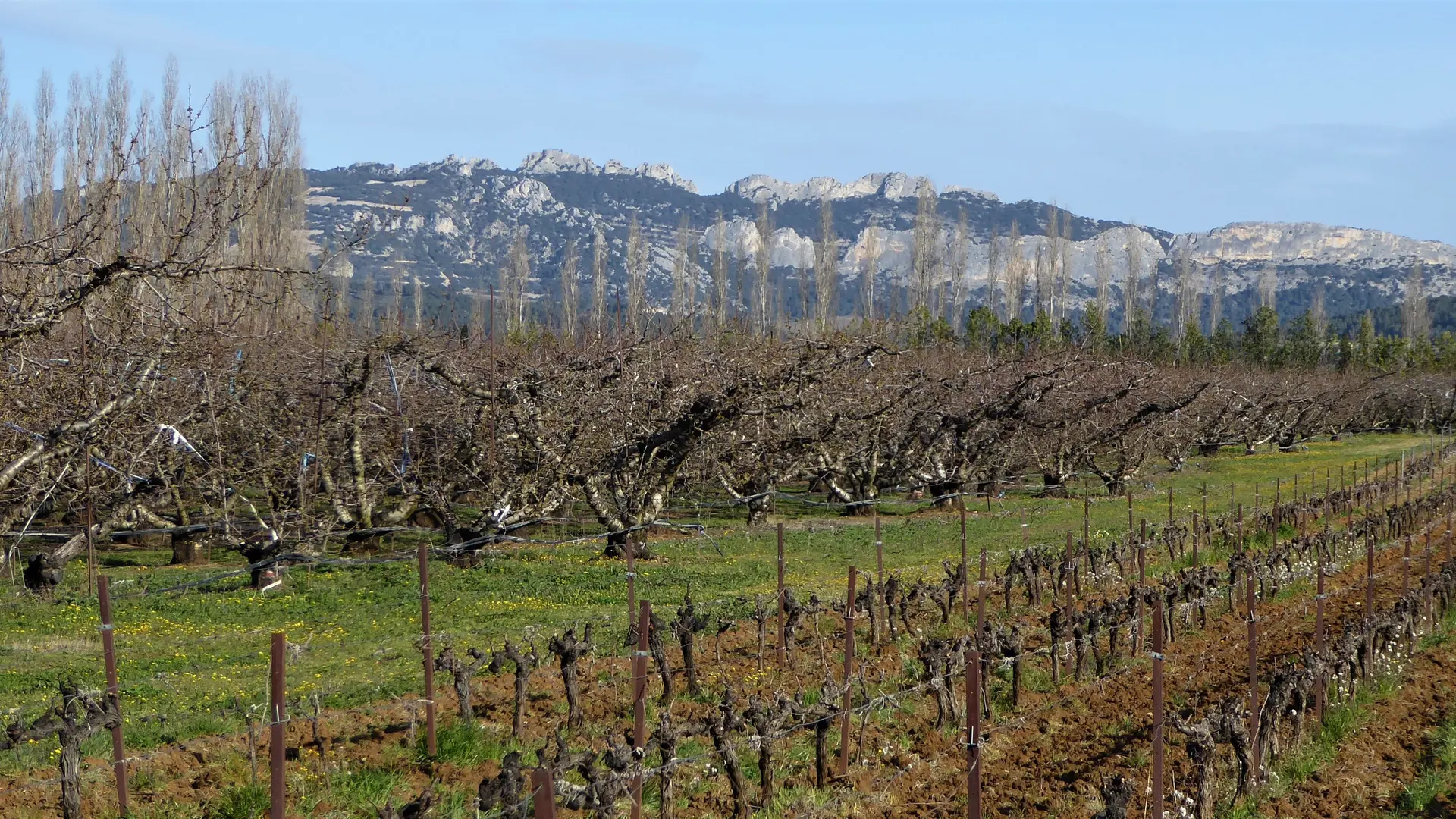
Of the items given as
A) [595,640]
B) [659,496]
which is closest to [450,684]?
[595,640]

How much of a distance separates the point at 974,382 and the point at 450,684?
70.9ft

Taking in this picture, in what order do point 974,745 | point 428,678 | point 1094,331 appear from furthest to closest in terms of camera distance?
point 1094,331, point 428,678, point 974,745

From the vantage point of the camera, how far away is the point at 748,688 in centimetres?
962

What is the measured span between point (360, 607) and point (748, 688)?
596 centimetres

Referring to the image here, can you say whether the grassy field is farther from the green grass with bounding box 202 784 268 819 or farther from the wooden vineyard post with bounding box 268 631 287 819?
the wooden vineyard post with bounding box 268 631 287 819

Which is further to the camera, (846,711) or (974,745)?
(846,711)

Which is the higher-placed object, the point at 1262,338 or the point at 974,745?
the point at 1262,338

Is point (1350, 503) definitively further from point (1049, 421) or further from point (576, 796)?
point (576, 796)

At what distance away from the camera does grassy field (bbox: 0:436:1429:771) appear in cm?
957

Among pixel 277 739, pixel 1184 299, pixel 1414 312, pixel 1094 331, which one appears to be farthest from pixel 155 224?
pixel 1414 312

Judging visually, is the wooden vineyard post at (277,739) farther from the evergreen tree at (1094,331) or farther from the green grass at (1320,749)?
the evergreen tree at (1094,331)

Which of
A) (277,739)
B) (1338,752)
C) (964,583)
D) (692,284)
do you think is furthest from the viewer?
(692,284)

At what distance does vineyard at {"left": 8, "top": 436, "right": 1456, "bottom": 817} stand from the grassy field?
6cm

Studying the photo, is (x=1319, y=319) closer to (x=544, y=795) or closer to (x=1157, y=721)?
(x=1157, y=721)
